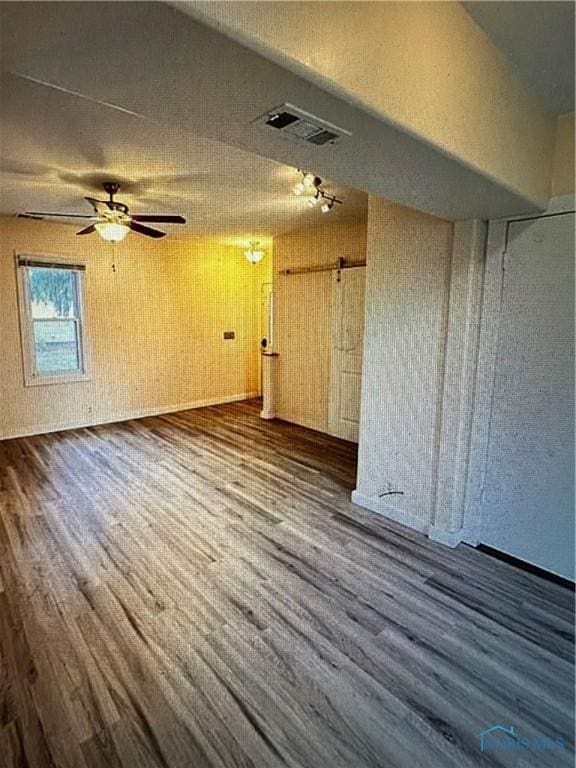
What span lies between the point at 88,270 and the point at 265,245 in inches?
97.9

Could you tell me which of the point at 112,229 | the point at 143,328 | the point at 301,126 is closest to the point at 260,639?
the point at 301,126

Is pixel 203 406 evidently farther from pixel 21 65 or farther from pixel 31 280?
pixel 21 65

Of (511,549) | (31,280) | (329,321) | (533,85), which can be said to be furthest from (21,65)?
(31,280)

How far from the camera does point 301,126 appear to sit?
1264mm

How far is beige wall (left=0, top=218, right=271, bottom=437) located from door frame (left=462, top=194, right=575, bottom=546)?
445 cm

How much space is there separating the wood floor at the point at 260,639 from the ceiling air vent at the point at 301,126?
6.63ft

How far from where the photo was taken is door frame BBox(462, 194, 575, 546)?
2461 millimetres

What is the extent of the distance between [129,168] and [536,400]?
3.09m

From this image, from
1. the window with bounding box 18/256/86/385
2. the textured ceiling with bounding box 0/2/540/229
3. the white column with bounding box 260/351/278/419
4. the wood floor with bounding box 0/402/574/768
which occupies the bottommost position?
the wood floor with bounding box 0/402/574/768

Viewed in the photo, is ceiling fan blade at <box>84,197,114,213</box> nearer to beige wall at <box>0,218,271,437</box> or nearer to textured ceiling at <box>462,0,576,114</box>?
beige wall at <box>0,218,271,437</box>

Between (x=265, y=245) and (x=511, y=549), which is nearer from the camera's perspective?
(x=511, y=549)

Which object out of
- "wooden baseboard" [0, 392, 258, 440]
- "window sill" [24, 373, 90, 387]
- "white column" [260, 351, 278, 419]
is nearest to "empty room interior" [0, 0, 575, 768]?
"window sill" [24, 373, 90, 387]

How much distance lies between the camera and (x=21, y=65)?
38.4 inches

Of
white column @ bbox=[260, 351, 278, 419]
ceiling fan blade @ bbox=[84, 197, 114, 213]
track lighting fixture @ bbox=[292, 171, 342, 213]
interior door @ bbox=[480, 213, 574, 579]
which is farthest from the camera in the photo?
white column @ bbox=[260, 351, 278, 419]
